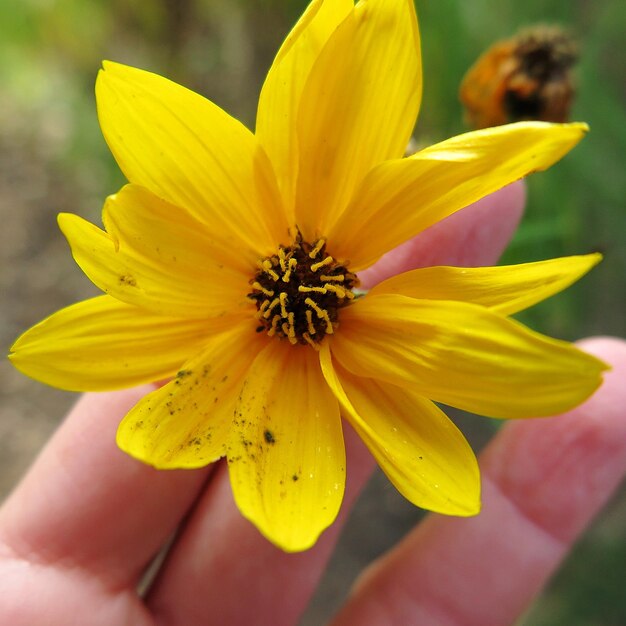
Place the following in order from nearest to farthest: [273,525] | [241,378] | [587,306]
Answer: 1. [273,525]
2. [241,378]
3. [587,306]

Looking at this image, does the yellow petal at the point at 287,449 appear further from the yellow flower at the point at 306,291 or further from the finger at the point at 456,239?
the finger at the point at 456,239

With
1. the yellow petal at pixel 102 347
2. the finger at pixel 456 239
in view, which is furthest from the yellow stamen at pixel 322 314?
the finger at pixel 456 239

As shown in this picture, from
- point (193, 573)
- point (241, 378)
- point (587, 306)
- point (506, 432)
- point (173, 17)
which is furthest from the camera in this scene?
point (173, 17)

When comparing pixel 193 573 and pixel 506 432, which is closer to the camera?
pixel 193 573

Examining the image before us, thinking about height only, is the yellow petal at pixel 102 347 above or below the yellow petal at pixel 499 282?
below

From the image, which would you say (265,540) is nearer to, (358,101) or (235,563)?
(235,563)

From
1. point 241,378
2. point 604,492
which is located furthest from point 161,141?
point 604,492

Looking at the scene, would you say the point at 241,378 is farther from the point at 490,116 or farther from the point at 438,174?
the point at 490,116

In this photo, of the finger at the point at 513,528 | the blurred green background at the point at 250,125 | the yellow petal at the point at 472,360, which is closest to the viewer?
the yellow petal at the point at 472,360
